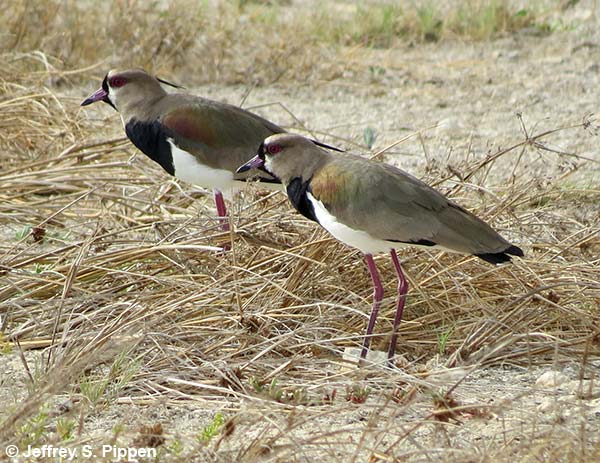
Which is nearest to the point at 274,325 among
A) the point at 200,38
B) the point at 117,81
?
the point at 117,81

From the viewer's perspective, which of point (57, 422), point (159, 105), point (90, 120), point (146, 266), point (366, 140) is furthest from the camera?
point (90, 120)

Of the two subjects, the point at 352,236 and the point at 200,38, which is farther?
the point at 200,38

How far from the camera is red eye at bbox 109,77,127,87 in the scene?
519 centimetres

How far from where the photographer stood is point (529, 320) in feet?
13.1

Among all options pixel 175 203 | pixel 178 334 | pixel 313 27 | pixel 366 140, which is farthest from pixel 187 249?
pixel 313 27

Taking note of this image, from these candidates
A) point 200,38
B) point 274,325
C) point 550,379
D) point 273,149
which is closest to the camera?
point 550,379

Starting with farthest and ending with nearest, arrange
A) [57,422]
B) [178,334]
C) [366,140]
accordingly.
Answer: [366,140] < [178,334] < [57,422]

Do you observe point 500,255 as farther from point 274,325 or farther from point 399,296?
point 274,325

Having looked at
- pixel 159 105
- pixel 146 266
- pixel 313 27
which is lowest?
pixel 313 27

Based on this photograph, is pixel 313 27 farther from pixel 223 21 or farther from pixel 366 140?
pixel 366 140

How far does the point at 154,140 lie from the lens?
4.98 meters

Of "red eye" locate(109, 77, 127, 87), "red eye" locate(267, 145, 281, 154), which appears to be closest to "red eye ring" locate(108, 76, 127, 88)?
"red eye" locate(109, 77, 127, 87)

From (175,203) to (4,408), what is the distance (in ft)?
7.14

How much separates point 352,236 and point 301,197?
31cm
